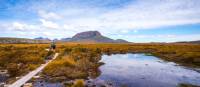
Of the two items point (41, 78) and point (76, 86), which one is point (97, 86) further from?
point (41, 78)

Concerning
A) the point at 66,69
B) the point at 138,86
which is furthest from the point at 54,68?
the point at 138,86

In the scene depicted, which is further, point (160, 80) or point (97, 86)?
point (160, 80)

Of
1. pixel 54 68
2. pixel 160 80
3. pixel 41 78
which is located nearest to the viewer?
pixel 41 78

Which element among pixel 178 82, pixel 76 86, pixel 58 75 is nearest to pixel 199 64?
pixel 178 82

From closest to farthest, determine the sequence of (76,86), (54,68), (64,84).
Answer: (76,86) < (64,84) < (54,68)

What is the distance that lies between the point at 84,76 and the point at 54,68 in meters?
5.13

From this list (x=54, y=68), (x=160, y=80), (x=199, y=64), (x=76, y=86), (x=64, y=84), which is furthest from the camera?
(x=199, y=64)

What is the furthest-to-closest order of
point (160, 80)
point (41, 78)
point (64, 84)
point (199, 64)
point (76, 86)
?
point (199, 64), point (160, 80), point (41, 78), point (64, 84), point (76, 86)

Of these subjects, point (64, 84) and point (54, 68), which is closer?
point (64, 84)

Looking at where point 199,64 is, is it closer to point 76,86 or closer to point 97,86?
point 97,86

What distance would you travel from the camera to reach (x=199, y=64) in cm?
5162

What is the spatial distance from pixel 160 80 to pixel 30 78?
17.6 m

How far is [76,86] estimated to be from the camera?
24.8 meters

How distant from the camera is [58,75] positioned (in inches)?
1325
